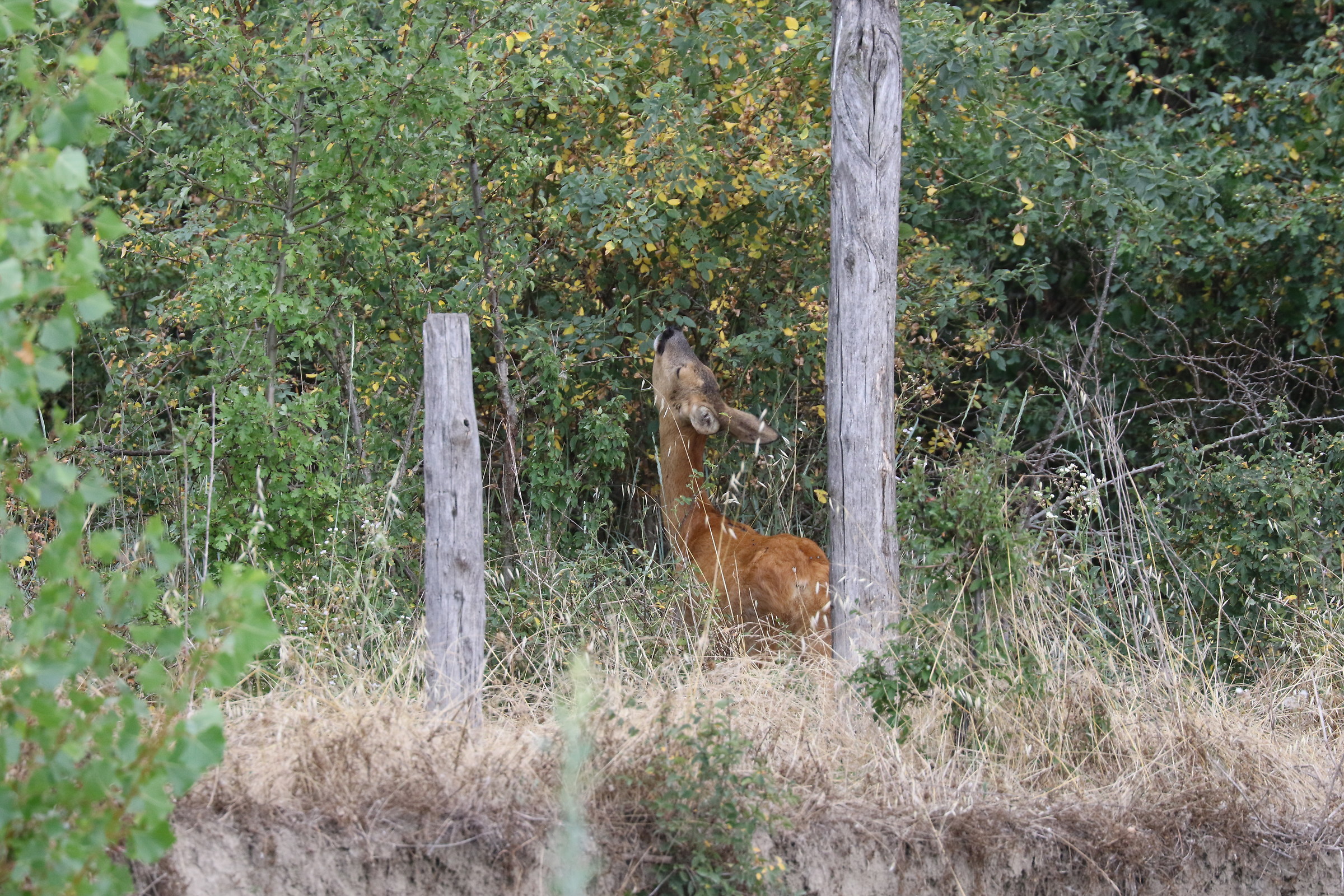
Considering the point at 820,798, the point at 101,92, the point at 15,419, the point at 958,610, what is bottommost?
the point at 820,798

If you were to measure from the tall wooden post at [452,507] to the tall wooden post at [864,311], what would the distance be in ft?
4.92

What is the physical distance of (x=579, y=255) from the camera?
23.8 feet

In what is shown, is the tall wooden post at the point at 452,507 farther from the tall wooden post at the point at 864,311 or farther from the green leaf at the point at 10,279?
the green leaf at the point at 10,279

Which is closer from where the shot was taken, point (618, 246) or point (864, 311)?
point (864, 311)

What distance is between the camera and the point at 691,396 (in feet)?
20.8

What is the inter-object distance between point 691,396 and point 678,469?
0.37 metres

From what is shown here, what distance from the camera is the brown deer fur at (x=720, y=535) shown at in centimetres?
581

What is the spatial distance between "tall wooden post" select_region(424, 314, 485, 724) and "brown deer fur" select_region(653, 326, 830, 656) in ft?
5.01

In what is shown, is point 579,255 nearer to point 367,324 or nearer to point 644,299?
point 644,299

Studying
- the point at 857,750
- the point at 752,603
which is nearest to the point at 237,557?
the point at 752,603

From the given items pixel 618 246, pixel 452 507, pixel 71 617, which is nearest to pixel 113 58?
pixel 71 617

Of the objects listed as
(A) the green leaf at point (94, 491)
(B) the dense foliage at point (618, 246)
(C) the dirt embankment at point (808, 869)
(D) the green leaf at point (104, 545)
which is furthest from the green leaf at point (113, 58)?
(B) the dense foliage at point (618, 246)

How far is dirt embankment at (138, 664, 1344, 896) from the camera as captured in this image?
377cm

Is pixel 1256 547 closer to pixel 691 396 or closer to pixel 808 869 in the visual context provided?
pixel 691 396
